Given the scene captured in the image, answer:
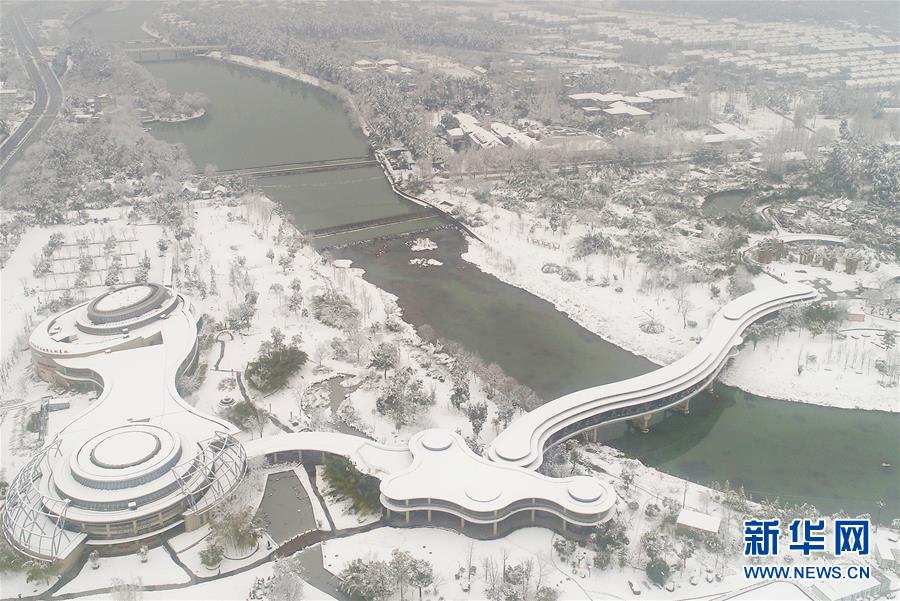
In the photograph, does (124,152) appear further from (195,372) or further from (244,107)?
(195,372)

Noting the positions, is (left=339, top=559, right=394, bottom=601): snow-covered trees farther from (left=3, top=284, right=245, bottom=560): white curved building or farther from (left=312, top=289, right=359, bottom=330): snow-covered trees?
(left=312, top=289, right=359, bottom=330): snow-covered trees

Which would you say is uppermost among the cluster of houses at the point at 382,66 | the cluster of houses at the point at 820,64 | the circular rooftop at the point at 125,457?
the cluster of houses at the point at 820,64

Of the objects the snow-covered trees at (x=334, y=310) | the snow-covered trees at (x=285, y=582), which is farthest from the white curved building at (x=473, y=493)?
the snow-covered trees at (x=334, y=310)

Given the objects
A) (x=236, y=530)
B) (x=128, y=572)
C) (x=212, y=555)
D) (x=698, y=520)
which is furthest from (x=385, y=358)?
(x=698, y=520)

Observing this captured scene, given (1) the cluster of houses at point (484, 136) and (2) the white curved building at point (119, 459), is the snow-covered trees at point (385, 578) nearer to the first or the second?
(2) the white curved building at point (119, 459)

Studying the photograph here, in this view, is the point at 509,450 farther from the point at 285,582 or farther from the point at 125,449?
the point at 125,449

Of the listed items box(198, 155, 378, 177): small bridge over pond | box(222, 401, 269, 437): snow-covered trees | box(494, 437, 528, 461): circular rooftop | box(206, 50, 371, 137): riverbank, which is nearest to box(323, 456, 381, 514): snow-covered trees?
box(222, 401, 269, 437): snow-covered trees

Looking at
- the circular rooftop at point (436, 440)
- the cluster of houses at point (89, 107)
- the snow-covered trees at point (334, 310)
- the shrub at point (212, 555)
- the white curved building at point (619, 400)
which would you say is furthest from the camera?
the cluster of houses at point (89, 107)
